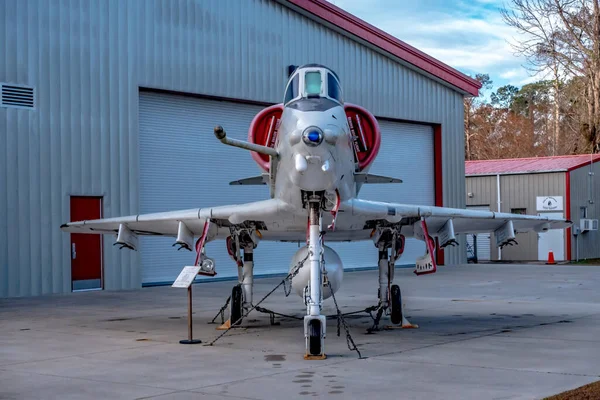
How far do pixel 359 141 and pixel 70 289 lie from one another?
11.9 m

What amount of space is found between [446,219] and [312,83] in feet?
13.7

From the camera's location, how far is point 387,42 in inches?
1215

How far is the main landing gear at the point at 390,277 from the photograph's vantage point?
13.3m

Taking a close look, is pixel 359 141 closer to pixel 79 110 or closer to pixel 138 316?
pixel 138 316

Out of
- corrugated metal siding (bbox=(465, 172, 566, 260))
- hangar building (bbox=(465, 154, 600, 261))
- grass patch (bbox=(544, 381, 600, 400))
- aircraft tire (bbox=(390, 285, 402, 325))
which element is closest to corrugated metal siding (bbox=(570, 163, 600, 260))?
hangar building (bbox=(465, 154, 600, 261))

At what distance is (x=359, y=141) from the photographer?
12.4 meters

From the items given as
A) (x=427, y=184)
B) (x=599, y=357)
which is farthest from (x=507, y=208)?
(x=599, y=357)

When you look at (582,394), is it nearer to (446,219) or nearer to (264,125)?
(446,219)

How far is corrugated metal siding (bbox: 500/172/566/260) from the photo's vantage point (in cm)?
3744

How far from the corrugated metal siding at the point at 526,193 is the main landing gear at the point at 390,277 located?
25324mm

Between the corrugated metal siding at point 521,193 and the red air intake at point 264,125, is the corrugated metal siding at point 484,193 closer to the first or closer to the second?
the corrugated metal siding at point 521,193

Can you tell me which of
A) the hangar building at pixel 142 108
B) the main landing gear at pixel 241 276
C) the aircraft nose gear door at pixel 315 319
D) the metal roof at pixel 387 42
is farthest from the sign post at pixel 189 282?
the metal roof at pixel 387 42

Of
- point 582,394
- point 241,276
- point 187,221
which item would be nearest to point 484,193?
point 241,276

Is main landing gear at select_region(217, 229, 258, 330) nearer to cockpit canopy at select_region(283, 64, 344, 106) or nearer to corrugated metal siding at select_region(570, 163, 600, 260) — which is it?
cockpit canopy at select_region(283, 64, 344, 106)
